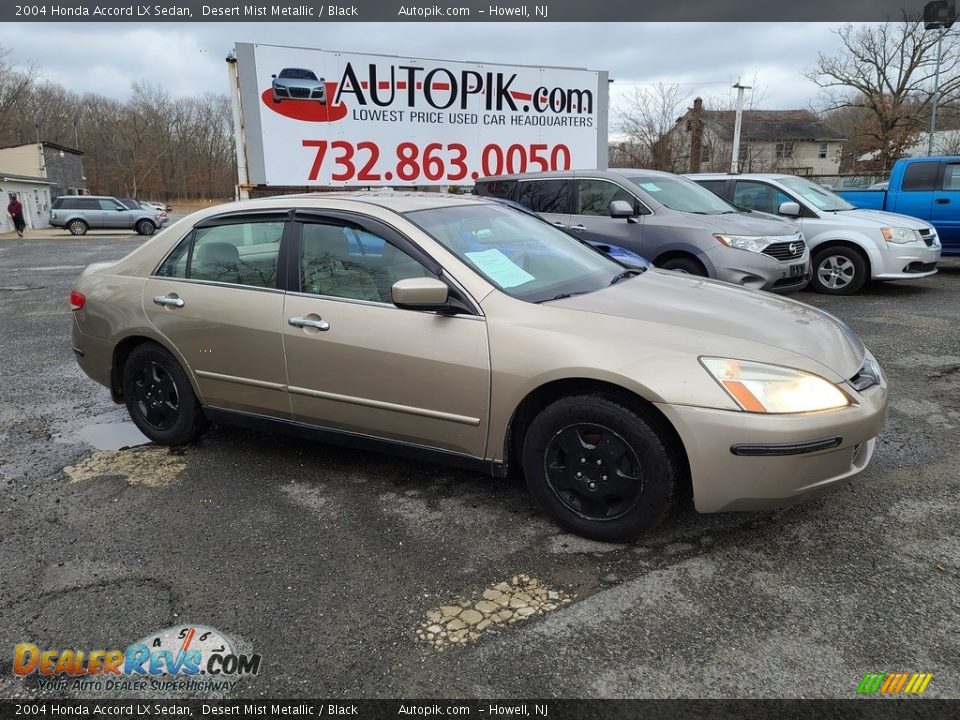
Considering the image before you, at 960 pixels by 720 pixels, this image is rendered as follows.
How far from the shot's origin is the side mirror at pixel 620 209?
7.50 m

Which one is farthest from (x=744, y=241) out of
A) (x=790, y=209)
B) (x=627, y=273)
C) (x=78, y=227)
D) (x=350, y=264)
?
(x=78, y=227)

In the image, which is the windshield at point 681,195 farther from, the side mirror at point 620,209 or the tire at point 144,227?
the tire at point 144,227

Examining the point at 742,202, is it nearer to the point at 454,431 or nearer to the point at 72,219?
the point at 454,431

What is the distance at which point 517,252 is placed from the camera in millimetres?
3670

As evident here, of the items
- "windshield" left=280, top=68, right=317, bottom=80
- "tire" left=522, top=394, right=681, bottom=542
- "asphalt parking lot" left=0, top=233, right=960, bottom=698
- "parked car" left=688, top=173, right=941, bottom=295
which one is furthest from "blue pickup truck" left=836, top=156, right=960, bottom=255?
"tire" left=522, top=394, right=681, bottom=542

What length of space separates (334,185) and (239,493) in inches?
287

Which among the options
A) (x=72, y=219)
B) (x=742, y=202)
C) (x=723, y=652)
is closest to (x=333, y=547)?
(x=723, y=652)

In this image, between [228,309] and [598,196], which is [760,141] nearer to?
[598,196]

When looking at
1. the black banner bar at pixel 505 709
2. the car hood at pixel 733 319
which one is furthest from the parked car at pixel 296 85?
the black banner bar at pixel 505 709

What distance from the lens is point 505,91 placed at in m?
10.8

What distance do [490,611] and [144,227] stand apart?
3230cm

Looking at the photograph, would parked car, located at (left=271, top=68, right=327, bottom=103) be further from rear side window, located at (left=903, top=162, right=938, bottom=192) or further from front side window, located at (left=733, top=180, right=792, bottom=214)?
rear side window, located at (left=903, top=162, right=938, bottom=192)

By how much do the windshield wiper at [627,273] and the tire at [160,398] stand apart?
2.58 meters

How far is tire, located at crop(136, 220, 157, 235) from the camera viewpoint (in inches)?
1185
